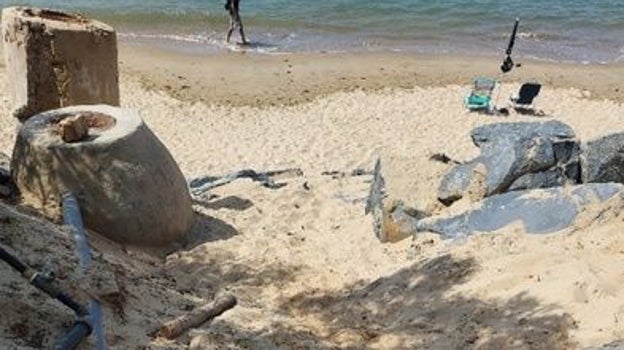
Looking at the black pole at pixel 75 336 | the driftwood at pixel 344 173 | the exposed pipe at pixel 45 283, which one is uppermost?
the exposed pipe at pixel 45 283

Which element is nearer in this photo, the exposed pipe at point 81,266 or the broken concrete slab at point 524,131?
the exposed pipe at point 81,266

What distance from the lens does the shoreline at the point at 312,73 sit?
1659 cm

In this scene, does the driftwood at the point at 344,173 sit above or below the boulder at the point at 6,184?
below

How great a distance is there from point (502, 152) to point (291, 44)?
13916mm

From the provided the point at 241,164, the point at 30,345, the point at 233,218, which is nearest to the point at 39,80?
the point at 233,218

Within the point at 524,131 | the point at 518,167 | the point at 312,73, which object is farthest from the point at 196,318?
the point at 312,73

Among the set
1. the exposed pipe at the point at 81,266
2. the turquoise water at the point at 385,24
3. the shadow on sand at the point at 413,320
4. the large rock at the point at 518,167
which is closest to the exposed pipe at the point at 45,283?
the exposed pipe at the point at 81,266

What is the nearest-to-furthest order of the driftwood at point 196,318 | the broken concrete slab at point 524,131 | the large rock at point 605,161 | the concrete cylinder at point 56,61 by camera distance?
the driftwood at point 196,318
the large rock at point 605,161
the broken concrete slab at point 524,131
the concrete cylinder at point 56,61

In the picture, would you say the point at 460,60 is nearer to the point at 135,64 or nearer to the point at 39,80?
the point at 135,64

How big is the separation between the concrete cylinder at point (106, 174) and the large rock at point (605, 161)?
13.2 ft

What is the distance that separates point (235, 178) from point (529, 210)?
4.33 m

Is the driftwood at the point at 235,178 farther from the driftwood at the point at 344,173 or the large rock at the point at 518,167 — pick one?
the large rock at the point at 518,167

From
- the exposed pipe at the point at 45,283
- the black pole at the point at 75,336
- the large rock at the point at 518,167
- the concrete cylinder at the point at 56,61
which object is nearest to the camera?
the black pole at the point at 75,336

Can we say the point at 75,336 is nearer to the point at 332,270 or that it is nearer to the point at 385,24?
the point at 332,270
